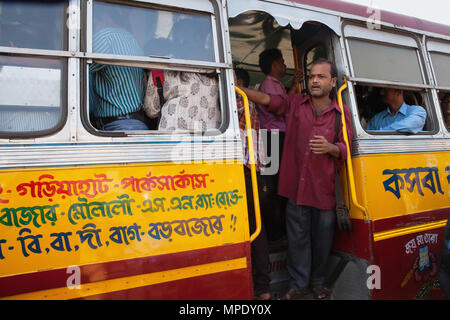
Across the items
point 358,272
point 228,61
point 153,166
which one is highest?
point 228,61

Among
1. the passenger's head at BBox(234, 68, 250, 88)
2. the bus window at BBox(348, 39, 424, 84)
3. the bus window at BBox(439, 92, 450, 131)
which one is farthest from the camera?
the bus window at BBox(439, 92, 450, 131)

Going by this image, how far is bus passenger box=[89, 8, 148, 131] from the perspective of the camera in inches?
74.6

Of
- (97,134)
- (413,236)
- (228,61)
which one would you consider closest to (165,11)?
(228,61)

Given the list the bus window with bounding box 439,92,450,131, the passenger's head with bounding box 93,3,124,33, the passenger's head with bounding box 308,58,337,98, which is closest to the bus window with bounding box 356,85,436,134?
the bus window with bounding box 439,92,450,131

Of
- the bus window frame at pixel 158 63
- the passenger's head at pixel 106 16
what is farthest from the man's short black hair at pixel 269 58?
the passenger's head at pixel 106 16

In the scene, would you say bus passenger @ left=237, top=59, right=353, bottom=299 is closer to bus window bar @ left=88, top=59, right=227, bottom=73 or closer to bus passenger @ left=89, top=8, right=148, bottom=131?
bus window bar @ left=88, top=59, right=227, bottom=73

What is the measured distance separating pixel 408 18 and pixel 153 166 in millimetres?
2801

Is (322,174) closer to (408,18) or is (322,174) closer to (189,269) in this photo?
(189,269)

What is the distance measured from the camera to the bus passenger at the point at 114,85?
74.6 inches

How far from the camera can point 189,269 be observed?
185cm

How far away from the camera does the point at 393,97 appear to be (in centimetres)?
294

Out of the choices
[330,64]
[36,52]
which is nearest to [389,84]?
[330,64]

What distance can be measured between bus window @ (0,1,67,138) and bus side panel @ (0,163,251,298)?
0.96 feet

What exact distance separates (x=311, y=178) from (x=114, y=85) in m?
1.62
